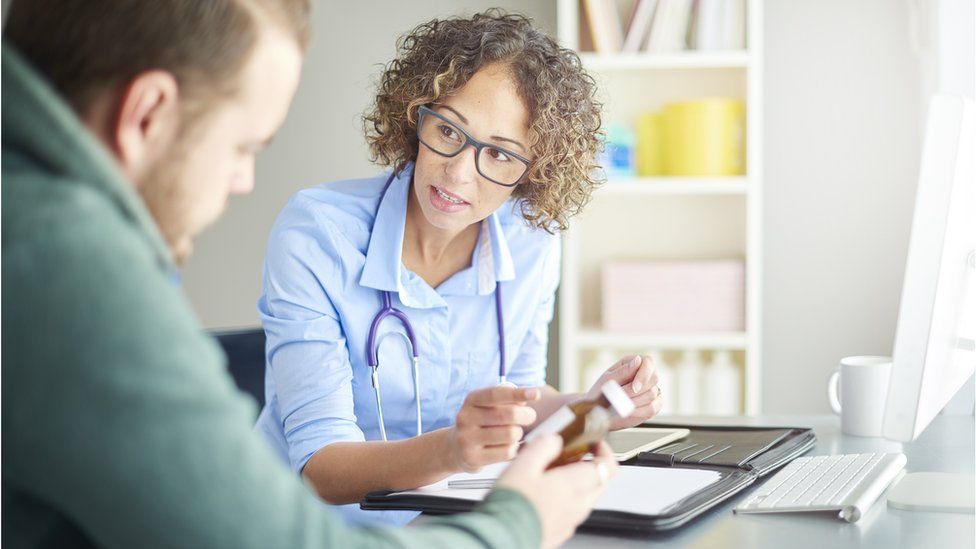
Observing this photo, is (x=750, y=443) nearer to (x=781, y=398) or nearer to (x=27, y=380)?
(x=27, y=380)

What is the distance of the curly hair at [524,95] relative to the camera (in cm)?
175

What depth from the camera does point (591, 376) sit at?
3246 millimetres

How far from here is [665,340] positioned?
10.2 ft

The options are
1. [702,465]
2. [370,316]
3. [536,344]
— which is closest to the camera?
[702,465]

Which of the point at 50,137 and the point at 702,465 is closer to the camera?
the point at 50,137

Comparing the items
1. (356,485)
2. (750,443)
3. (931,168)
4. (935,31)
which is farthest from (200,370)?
(935,31)

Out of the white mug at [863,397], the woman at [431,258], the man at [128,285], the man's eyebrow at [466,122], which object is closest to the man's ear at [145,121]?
the man at [128,285]

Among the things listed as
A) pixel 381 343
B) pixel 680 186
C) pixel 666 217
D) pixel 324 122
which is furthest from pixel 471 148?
pixel 324 122

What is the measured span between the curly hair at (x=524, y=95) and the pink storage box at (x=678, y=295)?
115 cm

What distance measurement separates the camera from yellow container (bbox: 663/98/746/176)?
3070mm

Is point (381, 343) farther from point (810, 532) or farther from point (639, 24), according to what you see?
point (639, 24)

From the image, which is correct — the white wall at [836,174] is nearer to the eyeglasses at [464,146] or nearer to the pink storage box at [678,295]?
the pink storage box at [678,295]

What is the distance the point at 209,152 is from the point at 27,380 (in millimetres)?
237

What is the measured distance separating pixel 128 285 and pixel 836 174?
2964 millimetres
